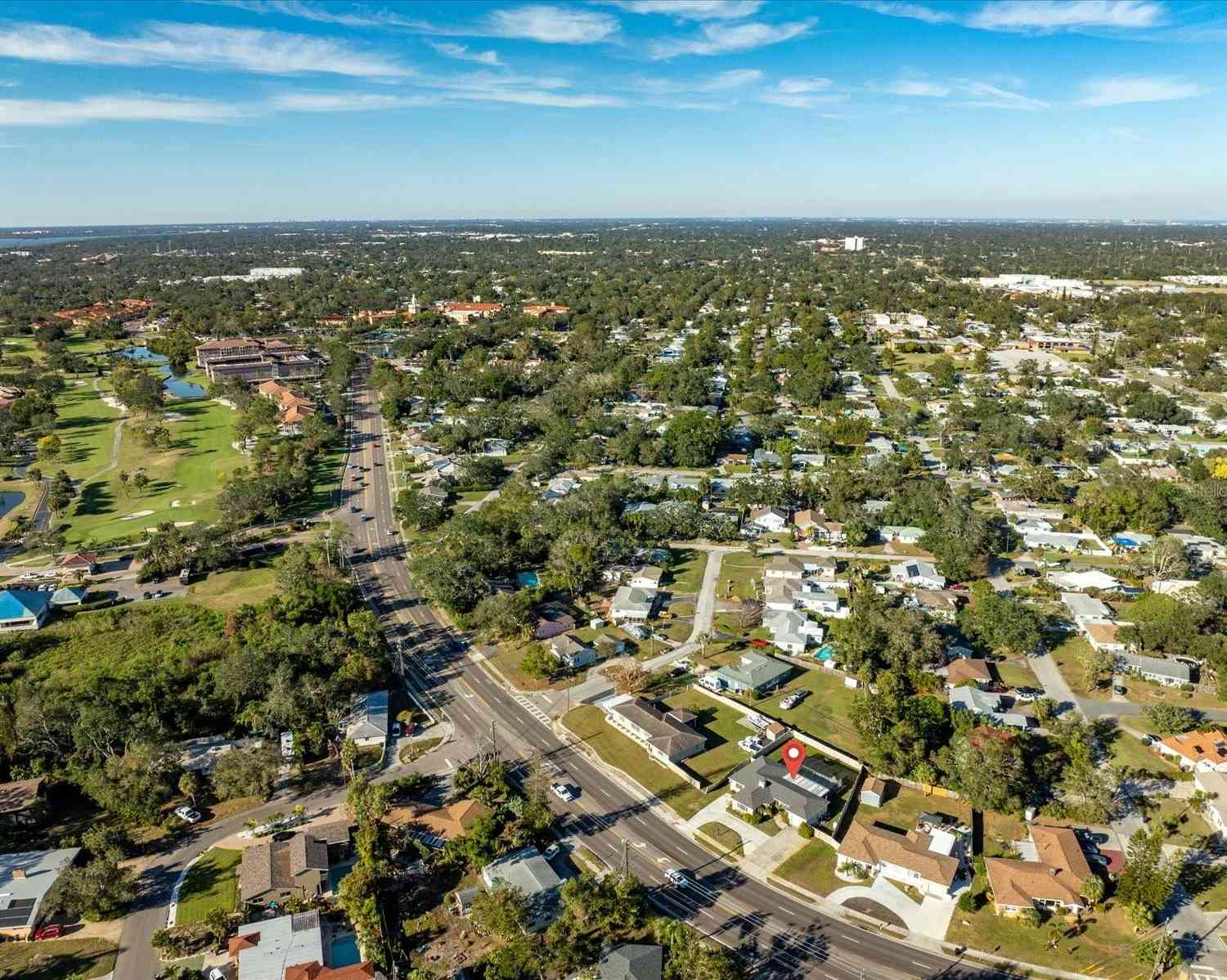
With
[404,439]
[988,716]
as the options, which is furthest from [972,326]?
[988,716]

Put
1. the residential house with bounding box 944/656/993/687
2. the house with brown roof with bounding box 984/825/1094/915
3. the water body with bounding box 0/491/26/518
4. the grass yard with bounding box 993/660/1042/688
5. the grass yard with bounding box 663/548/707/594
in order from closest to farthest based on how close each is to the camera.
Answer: the house with brown roof with bounding box 984/825/1094/915, the residential house with bounding box 944/656/993/687, the grass yard with bounding box 993/660/1042/688, the grass yard with bounding box 663/548/707/594, the water body with bounding box 0/491/26/518

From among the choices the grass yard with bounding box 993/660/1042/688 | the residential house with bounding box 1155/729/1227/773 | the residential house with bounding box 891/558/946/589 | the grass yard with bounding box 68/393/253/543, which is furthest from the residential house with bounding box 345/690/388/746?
the residential house with bounding box 1155/729/1227/773

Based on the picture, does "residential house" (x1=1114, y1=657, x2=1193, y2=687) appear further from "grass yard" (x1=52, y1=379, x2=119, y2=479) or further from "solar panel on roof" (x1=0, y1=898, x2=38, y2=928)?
"grass yard" (x1=52, y1=379, x2=119, y2=479)

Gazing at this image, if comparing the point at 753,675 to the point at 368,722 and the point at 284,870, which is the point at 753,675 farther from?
the point at 284,870

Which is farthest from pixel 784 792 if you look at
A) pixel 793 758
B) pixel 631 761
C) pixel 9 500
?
pixel 9 500

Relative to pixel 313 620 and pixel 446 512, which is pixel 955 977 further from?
pixel 446 512
